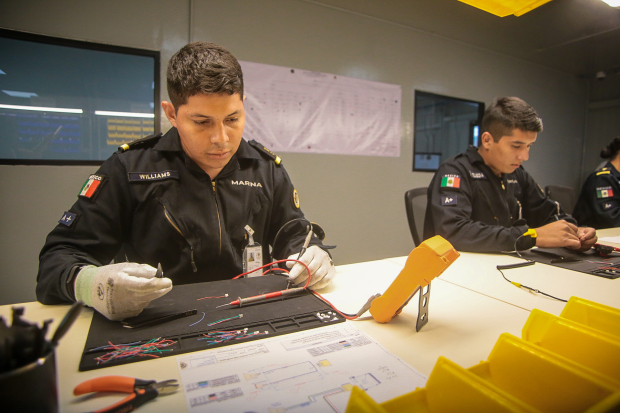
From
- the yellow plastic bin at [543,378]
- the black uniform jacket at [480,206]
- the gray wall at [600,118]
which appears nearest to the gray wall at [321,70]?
the gray wall at [600,118]

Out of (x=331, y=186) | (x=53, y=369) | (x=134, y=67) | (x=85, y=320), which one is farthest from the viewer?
(x=331, y=186)

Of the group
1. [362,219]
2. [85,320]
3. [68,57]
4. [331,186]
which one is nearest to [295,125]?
[331,186]

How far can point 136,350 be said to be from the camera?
58cm

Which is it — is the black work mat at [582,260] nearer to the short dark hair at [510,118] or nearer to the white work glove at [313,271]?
the short dark hair at [510,118]

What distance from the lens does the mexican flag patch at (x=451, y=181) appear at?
1.73 metres

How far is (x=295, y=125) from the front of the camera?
8.99ft

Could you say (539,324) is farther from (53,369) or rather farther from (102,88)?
(102,88)

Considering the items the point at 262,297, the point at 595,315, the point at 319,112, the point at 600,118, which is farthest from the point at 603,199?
the point at 262,297

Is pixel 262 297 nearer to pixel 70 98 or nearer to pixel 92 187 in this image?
pixel 92 187

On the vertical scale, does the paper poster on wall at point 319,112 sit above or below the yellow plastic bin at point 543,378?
above

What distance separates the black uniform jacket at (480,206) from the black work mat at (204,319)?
1012 millimetres

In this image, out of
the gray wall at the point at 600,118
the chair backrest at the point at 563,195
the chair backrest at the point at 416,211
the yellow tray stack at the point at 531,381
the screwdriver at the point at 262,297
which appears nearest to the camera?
the yellow tray stack at the point at 531,381

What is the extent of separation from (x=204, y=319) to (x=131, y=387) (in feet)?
0.80

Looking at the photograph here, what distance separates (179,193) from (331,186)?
192 centimetres
